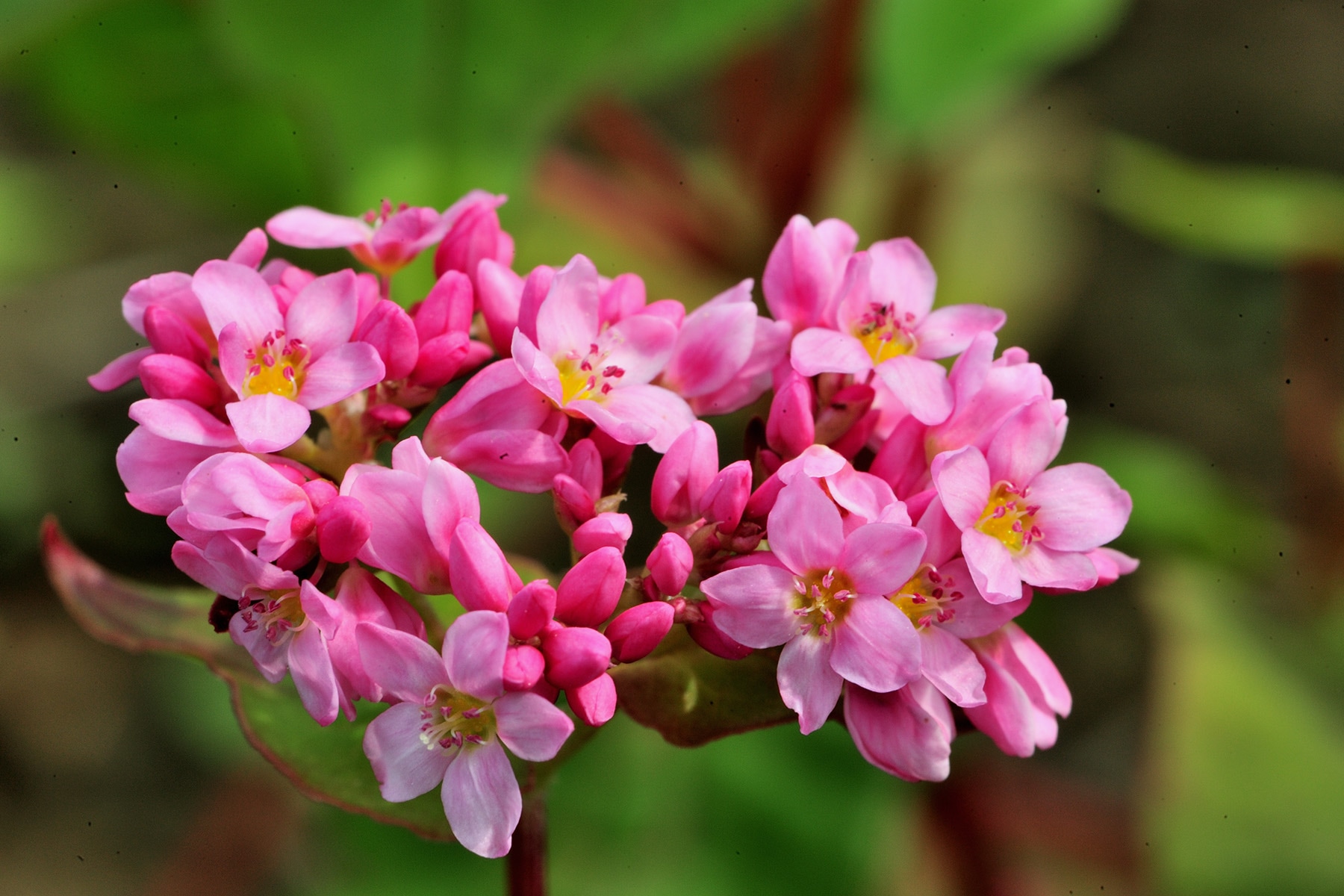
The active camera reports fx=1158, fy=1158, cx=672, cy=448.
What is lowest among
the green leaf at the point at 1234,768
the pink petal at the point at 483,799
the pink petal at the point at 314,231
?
the green leaf at the point at 1234,768

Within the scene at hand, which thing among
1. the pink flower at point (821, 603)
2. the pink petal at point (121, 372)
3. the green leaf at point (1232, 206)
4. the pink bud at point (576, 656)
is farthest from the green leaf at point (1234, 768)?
the pink petal at point (121, 372)

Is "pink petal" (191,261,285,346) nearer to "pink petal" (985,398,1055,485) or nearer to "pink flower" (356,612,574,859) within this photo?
"pink flower" (356,612,574,859)

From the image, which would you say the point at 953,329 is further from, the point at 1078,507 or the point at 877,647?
the point at 877,647

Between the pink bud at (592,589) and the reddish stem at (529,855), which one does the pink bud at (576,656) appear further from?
the reddish stem at (529,855)

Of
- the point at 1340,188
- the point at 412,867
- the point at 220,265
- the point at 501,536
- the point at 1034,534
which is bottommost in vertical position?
the point at 412,867

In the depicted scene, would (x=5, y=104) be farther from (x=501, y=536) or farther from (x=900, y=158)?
(x=900, y=158)

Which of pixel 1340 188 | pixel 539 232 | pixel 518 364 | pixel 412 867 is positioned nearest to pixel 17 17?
pixel 539 232

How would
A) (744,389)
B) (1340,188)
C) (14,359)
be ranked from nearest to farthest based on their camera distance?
(744,389) < (1340,188) < (14,359)
